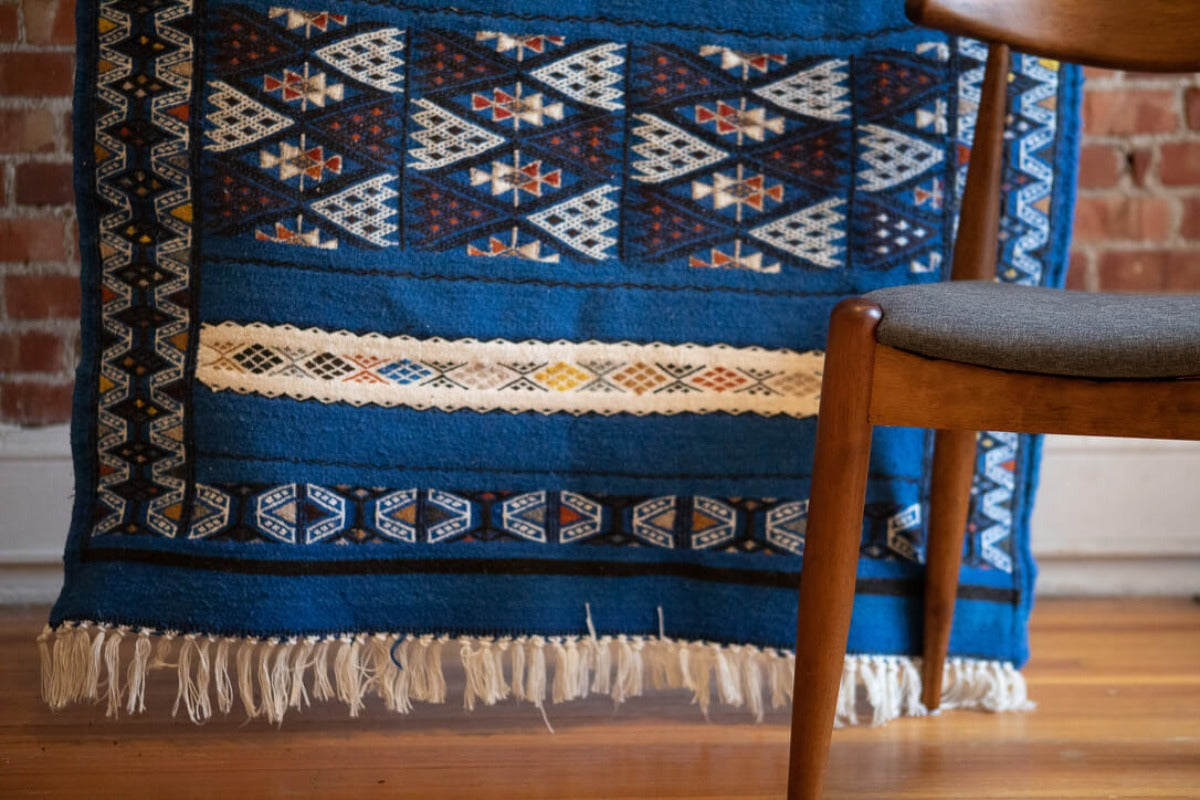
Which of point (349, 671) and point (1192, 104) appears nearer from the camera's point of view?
point (349, 671)

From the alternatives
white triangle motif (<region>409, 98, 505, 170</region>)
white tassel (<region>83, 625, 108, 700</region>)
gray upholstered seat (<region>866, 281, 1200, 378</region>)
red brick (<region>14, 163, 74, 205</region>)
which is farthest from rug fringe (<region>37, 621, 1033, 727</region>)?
red brick (<region>14, 163, 74, 205</region>)

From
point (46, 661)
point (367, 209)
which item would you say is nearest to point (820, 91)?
point (367, 209)

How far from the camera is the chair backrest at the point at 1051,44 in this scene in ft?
3.59

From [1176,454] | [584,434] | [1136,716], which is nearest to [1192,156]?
[1176,454]

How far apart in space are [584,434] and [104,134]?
625 mm

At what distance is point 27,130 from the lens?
145cm

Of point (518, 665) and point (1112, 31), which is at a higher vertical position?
point (1112, 31)

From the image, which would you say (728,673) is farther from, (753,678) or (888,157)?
(888,157)

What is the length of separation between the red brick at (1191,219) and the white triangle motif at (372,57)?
122 centimetres

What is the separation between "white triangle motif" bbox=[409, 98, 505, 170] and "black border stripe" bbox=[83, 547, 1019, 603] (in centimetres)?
45

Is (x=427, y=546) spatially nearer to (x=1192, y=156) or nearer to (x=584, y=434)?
(x=584, y=434)

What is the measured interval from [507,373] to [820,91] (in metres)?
0.50

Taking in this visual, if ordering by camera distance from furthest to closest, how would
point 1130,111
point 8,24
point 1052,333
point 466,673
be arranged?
point 1130,111, point 8,24, point 466,673, point 1052,333

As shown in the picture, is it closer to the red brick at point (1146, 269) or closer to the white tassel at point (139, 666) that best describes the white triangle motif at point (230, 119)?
the white tassel at point (139, 666)
